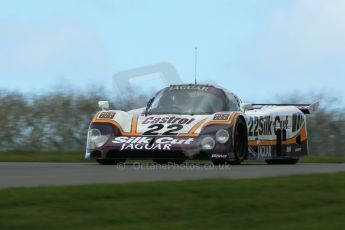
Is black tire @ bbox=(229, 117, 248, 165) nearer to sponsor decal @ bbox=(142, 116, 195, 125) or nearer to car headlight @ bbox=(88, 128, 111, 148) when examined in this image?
sponsor decal @ bbox=(142, 116, 195, 125)

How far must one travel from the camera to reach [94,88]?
23.5 meters

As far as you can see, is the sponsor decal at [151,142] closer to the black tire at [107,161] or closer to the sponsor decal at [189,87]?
the black tire at [107,161]

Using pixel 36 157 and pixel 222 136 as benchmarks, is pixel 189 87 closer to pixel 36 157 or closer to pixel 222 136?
pixel 222 136

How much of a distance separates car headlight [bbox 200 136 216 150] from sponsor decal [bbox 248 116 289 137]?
1492mm

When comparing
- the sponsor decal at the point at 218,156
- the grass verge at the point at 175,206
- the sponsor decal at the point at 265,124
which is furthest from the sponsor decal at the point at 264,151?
the grass verge at the point at 175,206

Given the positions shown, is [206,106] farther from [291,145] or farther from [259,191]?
[259,191]

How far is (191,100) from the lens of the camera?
47.7ft

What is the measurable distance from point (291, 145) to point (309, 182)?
Result: 22.6ft

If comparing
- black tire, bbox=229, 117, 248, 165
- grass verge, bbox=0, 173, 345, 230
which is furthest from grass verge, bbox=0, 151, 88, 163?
grass verge, bbox=0, 173, 345, 230

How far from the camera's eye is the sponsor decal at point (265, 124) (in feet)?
48.3

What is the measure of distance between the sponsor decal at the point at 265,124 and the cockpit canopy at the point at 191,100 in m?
0.46

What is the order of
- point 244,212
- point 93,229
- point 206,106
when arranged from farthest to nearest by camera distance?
point 206,106, point 244,212, point 93,229

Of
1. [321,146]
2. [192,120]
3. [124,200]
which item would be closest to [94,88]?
[321,146]

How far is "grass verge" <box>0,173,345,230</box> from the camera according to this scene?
6633 mm
